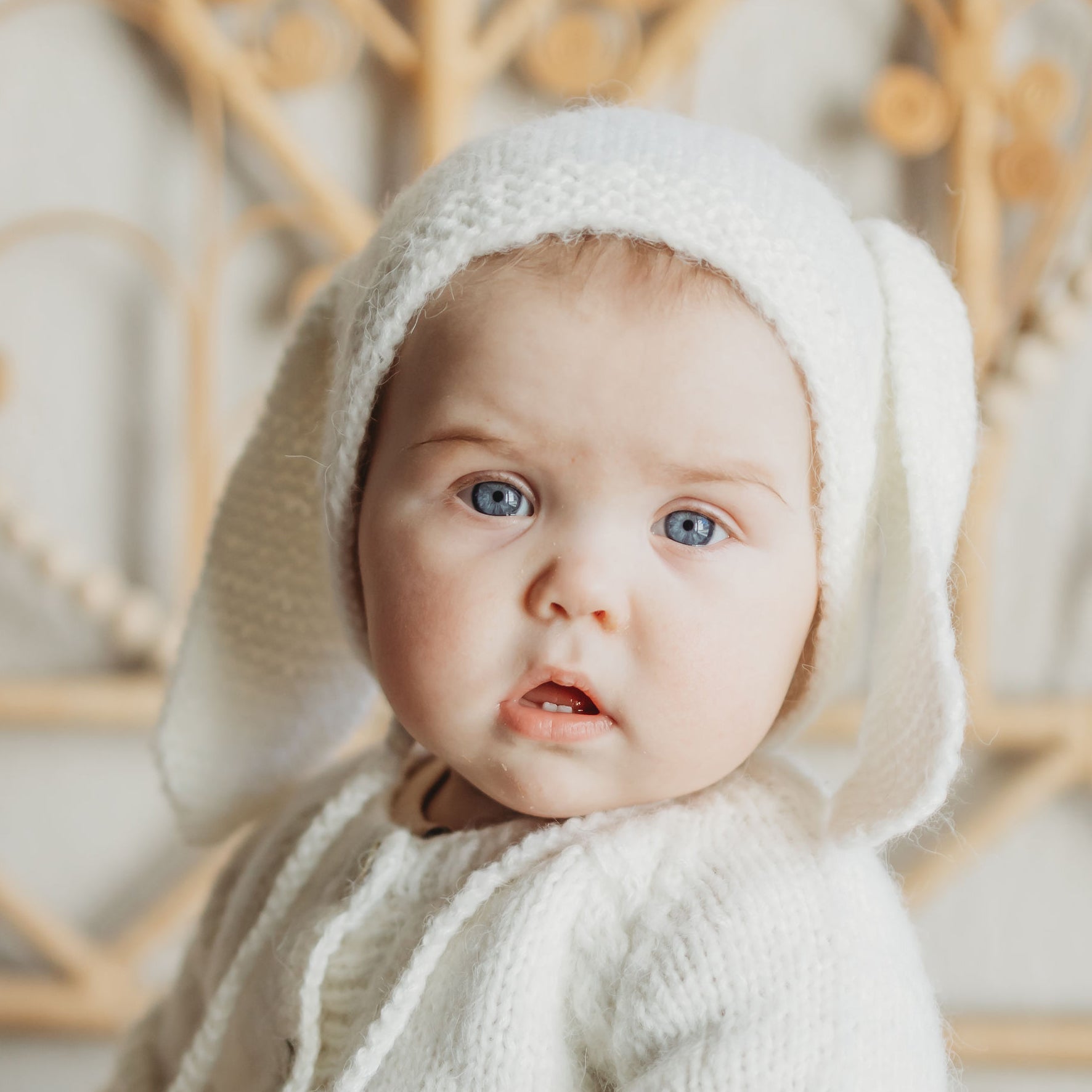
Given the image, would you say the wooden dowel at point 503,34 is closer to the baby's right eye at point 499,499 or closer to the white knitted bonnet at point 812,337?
the white knitted bonnet at point 812,337

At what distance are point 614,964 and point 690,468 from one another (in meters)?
0.27

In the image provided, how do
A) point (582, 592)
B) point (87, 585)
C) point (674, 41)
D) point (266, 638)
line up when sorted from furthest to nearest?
1. point (87, 585)
2. point (674, 41)
3. point (266, 638)
4. point (582, 592)

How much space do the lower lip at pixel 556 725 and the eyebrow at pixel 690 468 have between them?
136 millimetres

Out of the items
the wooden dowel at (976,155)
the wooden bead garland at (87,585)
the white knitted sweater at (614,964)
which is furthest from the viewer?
the wooden bead garland at (87,585)

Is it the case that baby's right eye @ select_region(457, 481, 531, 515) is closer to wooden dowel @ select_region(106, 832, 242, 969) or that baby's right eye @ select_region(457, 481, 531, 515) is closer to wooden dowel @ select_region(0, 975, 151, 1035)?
wooden dowel @ select_region(106, 832, 242, 969)

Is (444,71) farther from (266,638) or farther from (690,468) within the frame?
(690,468)

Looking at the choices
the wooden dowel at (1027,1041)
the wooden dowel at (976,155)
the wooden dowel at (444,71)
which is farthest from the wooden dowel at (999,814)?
the wooden dowel at (444,71)

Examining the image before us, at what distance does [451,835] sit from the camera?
727 mm

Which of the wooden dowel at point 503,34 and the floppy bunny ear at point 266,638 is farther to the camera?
the wooden dowel at point 503,34

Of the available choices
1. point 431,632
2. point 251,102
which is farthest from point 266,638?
point 251,102

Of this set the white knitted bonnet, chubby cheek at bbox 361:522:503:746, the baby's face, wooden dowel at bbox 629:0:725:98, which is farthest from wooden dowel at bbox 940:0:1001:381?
chubby cheek at bbox 361:522:503:746

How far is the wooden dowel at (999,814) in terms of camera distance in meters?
1.40

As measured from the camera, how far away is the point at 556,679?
2.06 ft

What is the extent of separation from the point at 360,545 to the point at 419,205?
0.21 m
